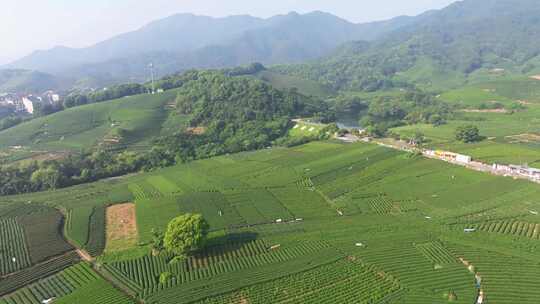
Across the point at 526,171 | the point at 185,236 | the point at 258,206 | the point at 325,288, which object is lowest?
the point at 258,206

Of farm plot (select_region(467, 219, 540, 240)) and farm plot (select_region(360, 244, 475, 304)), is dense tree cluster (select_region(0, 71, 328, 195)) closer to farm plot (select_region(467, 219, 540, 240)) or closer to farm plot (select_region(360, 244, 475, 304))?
farm plot (select_region(360, 244, 475, 304))

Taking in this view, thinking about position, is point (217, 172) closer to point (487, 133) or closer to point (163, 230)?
point (163, 230)

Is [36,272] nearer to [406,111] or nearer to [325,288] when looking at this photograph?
[325,288]

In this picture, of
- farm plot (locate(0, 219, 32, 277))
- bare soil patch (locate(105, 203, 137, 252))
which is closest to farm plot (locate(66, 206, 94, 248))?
bare soil patch (locate(105, 203, 137, 252))

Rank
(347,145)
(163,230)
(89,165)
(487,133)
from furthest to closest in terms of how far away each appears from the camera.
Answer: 1. (487,133)
2. (347,145)
3. (89,165)
4. (163,230)

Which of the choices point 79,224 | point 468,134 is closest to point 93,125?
point 79,224

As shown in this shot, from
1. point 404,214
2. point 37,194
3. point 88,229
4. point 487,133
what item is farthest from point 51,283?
point 487,133
